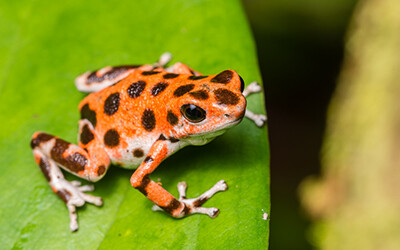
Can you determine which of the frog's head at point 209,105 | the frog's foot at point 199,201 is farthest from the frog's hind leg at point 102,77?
the frog's foot at point 199,201

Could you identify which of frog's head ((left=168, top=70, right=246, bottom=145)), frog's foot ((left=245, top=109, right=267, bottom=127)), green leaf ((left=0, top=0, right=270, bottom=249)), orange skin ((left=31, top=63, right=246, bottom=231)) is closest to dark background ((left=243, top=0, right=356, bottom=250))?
green leaf ((left=0, top=0, right=270, bottom=249))

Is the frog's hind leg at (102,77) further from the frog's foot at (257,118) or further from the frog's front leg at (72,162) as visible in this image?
the frog's foot at (257,118)

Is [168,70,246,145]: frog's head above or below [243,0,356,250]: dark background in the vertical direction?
above

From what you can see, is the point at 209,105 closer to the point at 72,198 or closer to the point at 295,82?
the point at 72,198

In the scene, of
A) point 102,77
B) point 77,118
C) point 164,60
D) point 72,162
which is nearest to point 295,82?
point 164,60

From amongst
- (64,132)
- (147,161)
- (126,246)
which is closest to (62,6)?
(64,132)

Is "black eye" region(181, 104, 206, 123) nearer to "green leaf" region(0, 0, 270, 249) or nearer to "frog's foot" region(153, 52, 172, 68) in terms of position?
"green leaf" region(0, 0, 270, 249)

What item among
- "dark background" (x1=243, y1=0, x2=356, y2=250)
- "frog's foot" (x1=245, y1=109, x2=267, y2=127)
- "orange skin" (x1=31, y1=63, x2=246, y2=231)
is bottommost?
"dark background" (x1=243, y1=0, x2=356, y2=250)
